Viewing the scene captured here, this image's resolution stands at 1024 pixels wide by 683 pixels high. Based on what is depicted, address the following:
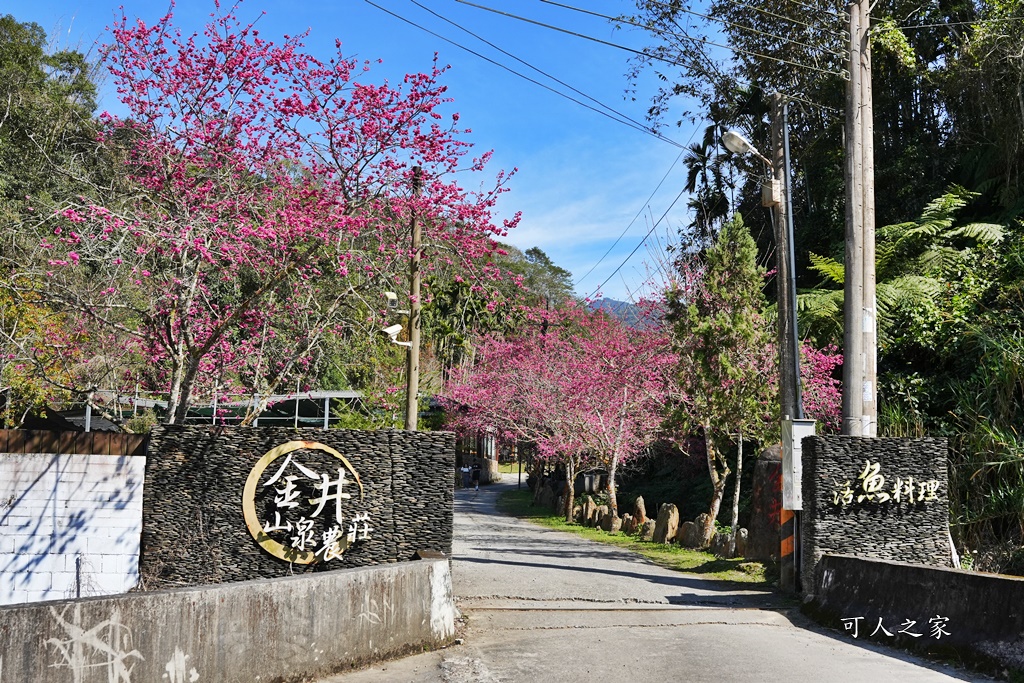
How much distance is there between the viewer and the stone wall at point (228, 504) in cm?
880

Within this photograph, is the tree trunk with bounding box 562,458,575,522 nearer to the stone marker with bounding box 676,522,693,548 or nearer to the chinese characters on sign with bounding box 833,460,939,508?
the stone marker with bounding box 676,522,693,548

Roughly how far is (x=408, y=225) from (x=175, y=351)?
3.59 metres

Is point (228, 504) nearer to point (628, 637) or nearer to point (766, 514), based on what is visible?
point (628, 637)

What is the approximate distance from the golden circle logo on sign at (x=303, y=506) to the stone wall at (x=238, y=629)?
122 cm

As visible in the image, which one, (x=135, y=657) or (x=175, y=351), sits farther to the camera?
(x=175, y=351)

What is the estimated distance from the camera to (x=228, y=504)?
891 centimetres

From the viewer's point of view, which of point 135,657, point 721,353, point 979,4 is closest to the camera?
point 135,657

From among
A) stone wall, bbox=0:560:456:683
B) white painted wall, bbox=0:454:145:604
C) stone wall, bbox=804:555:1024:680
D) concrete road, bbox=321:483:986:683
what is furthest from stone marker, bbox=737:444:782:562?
white painted wall, bbox=0:454:145:604

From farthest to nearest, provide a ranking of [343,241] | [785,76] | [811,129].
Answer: [811,129] → [785,76] → [343,241]

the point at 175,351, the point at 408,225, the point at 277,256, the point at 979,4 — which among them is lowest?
the point at 175,351

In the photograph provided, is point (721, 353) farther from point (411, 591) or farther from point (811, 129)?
point (811, 129)

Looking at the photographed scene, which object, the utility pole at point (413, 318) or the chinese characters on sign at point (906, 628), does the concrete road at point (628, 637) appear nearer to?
the chinese characters on sign at point (906, 628)

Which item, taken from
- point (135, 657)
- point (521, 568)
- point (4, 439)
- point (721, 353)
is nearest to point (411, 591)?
point (135, 657)

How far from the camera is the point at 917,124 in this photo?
28.1 meters
